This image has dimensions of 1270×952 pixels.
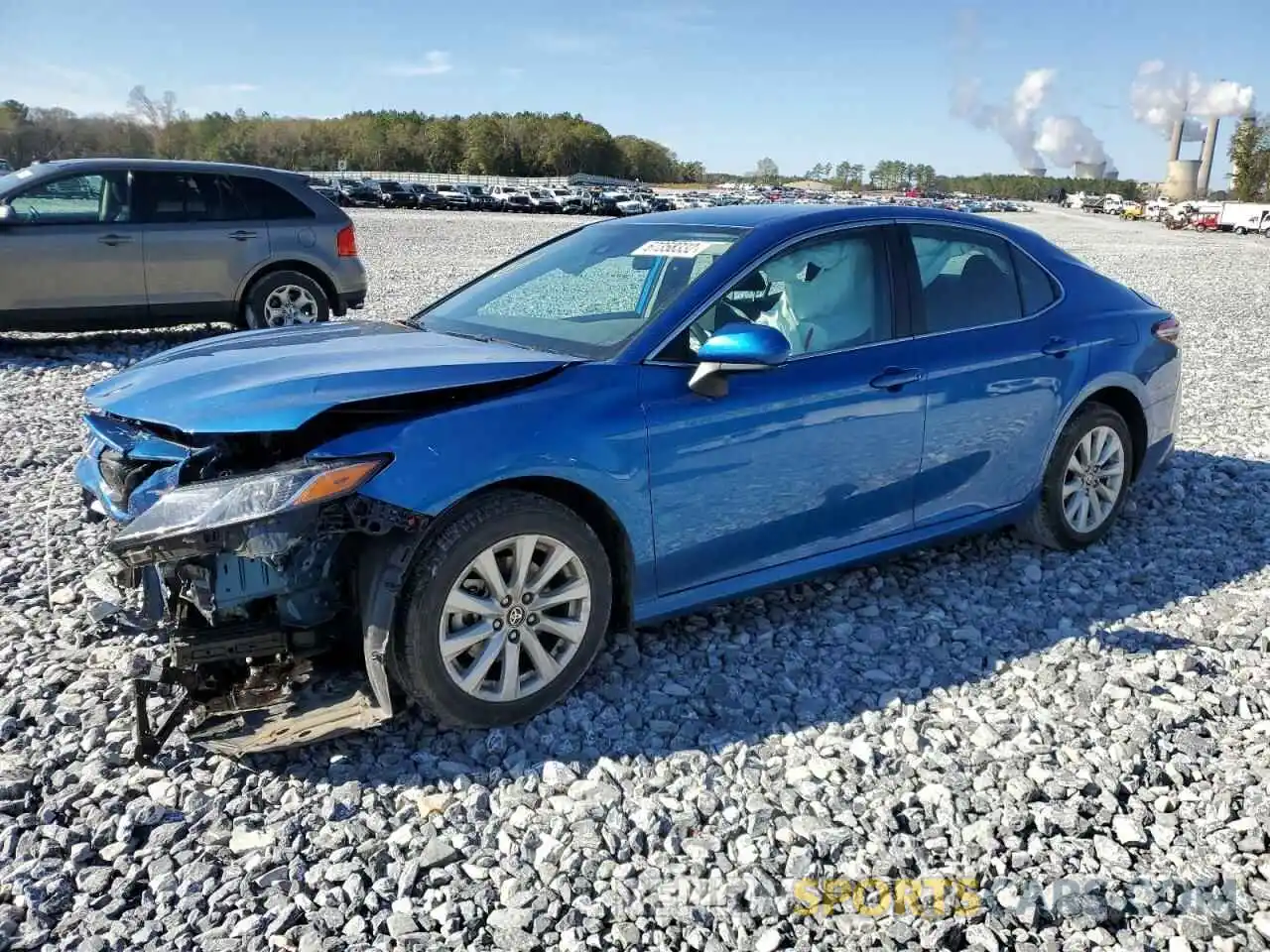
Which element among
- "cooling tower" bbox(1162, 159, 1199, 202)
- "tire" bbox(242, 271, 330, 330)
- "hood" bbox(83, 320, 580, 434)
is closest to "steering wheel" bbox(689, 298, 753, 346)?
"hood" bbox(83, 320, 580, 434)

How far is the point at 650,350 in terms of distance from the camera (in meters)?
3.72

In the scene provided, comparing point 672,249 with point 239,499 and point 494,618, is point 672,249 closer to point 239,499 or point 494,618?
point 494,618

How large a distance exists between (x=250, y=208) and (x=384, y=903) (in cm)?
880

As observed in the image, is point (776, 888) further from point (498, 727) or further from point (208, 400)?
point (208, 400)

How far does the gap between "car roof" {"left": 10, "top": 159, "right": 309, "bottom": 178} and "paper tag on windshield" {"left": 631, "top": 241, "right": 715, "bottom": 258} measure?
6419 millimetres

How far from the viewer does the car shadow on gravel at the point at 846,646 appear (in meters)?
3.44

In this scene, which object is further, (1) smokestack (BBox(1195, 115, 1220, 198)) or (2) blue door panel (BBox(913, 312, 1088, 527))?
(1) smokestack (BBox(1195, 115, 1220, 198))

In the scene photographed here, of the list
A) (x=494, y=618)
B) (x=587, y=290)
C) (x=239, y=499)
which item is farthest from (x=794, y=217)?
(x=239, y=499)

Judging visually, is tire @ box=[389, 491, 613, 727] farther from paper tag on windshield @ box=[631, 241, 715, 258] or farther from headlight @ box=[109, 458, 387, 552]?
paper tag on windshield @ box=[631, 241, 715, 258]

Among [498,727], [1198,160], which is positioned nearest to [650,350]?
[498,727]

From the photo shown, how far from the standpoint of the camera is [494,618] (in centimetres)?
341

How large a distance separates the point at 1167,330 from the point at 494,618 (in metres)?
3.92

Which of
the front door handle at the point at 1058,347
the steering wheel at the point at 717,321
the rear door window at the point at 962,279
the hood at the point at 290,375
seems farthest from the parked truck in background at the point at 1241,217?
the hood at the point at 290,375

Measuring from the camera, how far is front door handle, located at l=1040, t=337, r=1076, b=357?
15.9ft
